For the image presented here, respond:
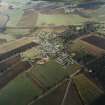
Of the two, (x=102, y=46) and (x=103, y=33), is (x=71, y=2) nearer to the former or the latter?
(x=103, y=33)

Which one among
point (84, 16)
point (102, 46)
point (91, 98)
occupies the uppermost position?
point (84, 16)

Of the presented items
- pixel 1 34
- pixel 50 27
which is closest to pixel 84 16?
pixel 50 27

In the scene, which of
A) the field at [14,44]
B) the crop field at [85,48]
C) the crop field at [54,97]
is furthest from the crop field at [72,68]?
the field at [14,44]

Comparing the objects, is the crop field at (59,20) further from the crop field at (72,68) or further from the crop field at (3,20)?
the crop field at (72,68)

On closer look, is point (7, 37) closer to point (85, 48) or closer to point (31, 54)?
point (31, 54)

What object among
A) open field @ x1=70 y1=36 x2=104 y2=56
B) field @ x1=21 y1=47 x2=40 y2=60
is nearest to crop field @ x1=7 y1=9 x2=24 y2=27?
field @ x1=21 y1=47 x2=40 y2=60

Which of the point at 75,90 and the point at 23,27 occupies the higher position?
the point at 23,27

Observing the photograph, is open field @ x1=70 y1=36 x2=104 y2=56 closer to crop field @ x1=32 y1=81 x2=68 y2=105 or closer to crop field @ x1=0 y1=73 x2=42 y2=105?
crop field @ x1=32 y1=81 x2=68 y2=105
